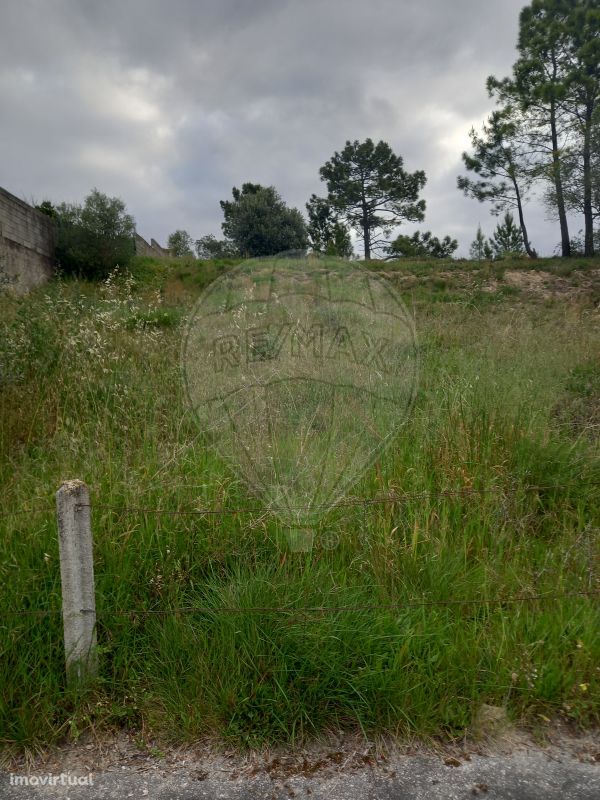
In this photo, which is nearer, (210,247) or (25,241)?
(25,241)

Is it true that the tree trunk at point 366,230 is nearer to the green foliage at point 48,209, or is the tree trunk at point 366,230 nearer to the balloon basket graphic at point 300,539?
the green foliage at point 48,209

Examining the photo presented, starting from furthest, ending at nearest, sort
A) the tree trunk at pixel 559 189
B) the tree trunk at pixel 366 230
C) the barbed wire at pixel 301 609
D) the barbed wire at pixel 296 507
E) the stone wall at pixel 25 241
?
the tree trunk at pixel 366 230, the tree trunk at pixel 559 189, the stone wall at pixel 25 241, the barbed wire at pixel 296 507, the barbed wire at pixel 301 609

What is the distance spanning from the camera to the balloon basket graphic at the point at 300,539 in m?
2.70

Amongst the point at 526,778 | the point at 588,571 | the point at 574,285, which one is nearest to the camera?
the point at 526,778

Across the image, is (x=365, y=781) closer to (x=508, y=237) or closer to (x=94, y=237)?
(x=94, y=237)

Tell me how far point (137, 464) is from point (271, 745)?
1.81 m

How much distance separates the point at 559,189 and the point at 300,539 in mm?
18632

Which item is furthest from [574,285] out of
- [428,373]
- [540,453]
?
[540,453]

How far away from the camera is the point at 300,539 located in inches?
107

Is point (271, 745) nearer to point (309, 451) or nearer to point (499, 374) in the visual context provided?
point (309, 451)

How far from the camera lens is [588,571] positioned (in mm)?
2541

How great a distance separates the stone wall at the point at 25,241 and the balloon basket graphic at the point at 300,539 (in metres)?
9.81

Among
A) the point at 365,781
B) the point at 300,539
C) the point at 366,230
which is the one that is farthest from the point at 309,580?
the point at 366,230

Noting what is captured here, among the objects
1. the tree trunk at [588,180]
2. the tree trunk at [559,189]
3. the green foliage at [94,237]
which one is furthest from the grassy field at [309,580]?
the tree trunk at [559,189]
